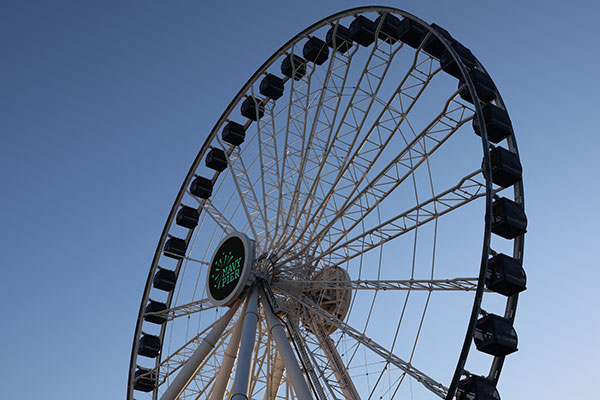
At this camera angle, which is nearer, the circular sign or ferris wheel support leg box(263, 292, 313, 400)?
ferris wheel support leg box(263, 292, 313, 400)

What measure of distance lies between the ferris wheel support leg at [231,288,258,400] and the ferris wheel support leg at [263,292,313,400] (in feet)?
1.27

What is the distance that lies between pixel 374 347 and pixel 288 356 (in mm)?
2169

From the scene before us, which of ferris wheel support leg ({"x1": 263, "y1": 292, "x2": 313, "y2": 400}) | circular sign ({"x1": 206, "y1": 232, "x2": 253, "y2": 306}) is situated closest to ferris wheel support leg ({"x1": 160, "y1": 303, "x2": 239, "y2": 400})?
circular sign ({"x1": 206, "y1": 232, "x2": 253, "y2": 306})

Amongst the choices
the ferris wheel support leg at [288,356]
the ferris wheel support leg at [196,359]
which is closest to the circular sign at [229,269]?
the ferris wheel support leg at [196,359]

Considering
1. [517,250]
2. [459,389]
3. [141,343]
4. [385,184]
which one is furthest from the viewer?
[141,343]

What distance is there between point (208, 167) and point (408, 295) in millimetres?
10989

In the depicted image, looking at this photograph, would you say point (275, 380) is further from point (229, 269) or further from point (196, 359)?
point (229, 269)

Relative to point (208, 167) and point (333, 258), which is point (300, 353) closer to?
point (333, 258)

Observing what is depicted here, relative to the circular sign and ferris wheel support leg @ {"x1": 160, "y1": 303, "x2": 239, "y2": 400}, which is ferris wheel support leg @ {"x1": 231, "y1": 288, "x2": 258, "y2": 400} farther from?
ferris wheel support leg @ {"x1": 160, "y1": 303, "x2": 239, "y2": 400}

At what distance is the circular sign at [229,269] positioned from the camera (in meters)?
24.1

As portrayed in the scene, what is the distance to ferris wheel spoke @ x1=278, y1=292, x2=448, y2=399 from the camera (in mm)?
20188

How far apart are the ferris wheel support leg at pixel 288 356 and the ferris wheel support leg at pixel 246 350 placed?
15.2 inches

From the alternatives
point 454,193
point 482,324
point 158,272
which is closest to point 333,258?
point 454,193

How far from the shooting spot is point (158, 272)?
1203 inches
